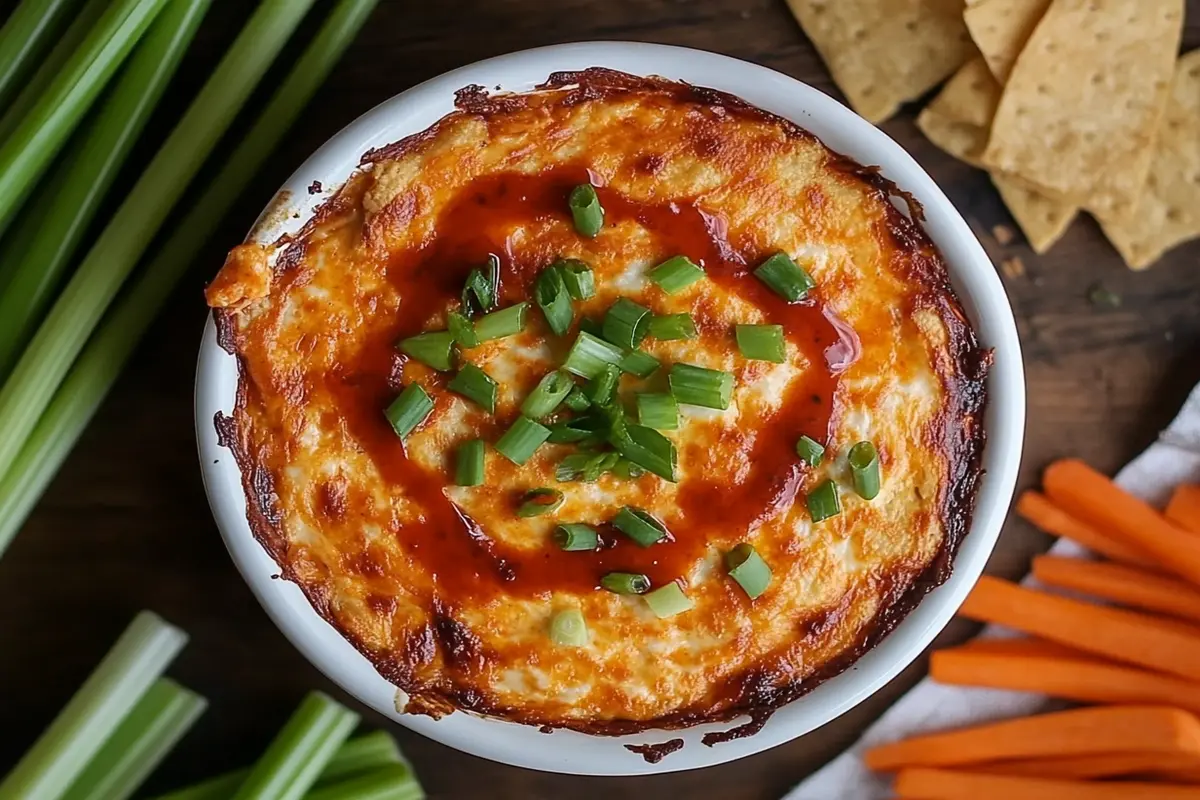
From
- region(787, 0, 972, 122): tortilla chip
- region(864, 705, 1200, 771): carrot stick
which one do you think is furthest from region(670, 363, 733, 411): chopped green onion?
region(864, 705, 1200, 771): carrot stick

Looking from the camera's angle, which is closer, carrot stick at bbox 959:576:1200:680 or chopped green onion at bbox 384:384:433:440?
chopped green onion at bbox 384:384:433:440

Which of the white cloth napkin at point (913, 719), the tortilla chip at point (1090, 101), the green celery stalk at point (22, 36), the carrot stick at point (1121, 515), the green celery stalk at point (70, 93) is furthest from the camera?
the white cloth napkin at point (913, 719)

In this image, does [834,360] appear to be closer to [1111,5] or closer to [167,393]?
[1111,5]

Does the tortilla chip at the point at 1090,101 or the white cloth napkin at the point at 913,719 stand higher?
the tortilla chip at the point at 1090,101

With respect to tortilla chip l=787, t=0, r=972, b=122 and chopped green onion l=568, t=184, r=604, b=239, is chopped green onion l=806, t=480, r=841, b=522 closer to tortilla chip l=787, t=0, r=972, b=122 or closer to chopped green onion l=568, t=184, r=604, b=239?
chopped green onion l=568, t=184, r=604, b=239

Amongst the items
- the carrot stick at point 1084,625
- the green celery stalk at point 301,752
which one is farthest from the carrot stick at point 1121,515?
the green celery stalk at point 301,752

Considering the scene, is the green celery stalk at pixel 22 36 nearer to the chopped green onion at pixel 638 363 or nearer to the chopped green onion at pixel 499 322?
the chopped green onion at pixel 499 322
